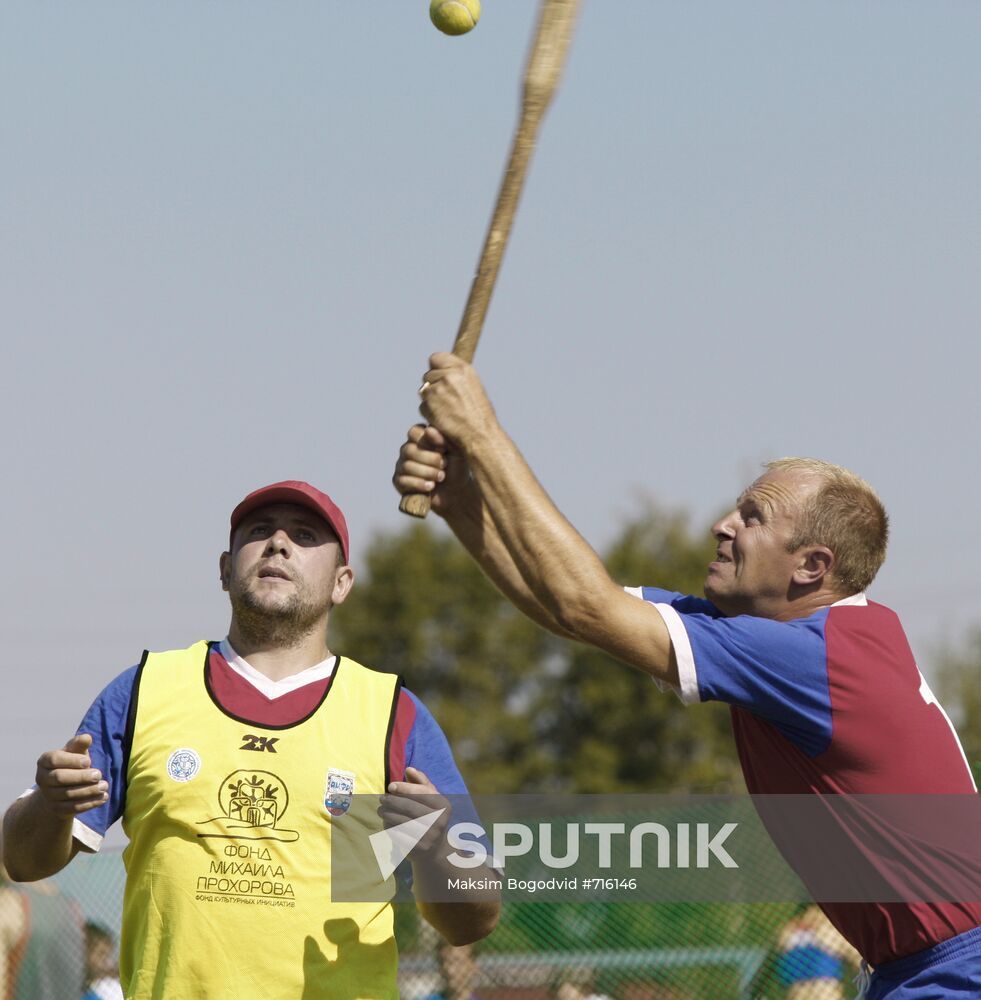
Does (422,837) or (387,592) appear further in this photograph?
(387,592)

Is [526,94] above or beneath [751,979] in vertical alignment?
above

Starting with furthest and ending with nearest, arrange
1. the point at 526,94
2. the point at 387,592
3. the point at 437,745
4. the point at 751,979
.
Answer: the point at 387,592 → the point at 751,979 → the point at 437,745 → the point at 526,94

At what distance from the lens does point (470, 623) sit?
141 feet

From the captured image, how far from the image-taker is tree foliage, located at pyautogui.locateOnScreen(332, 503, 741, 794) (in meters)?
38.2

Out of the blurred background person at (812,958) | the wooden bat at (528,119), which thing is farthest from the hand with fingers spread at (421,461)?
the blurred background person at (812,958)

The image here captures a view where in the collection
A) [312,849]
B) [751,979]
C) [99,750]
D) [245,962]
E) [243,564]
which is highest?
[243,564]

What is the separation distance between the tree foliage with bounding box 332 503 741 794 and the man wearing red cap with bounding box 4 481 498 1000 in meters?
30.9

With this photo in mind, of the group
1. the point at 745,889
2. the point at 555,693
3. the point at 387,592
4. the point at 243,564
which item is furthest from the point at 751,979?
the point at 387,592

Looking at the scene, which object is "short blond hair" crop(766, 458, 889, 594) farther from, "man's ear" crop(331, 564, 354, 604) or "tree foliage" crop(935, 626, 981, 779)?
"tree foliage" crop(935, 626, 981, 779)

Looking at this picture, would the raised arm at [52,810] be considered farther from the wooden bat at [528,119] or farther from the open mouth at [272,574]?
the wooden bat at [528,119]

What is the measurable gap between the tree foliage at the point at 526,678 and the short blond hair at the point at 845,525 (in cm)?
3092

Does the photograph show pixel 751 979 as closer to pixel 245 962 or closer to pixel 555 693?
pixel 245 962

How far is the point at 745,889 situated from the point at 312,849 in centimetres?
427

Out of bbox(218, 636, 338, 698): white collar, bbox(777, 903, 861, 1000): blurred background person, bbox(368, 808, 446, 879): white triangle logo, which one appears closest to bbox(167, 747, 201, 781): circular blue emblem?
bbox(218, 636, 338, 698): white collar
